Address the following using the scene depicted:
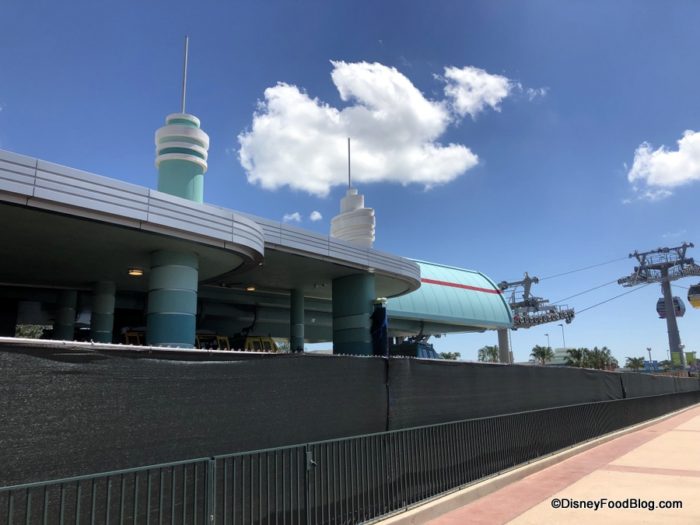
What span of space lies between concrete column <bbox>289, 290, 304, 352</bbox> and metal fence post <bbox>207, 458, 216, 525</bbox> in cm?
1558

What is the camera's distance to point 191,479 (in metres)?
4.79

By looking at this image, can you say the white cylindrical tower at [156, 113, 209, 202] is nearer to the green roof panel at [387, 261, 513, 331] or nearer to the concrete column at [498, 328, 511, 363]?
the green roof panel at [387, 261, 513, 331]

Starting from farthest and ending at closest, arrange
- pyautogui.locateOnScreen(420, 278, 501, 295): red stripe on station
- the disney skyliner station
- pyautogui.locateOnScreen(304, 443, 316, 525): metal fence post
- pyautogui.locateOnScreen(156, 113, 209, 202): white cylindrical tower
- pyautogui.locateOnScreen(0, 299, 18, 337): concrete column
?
1. pyautogui.locateOnScreen(420, 278, 501, 295): red stripe on station
2. pyautogui.locateOnScreen(0, 299, 18, 337): concrete column
3. pyautogui.locateOnScreen(156, 113, 209, 202): white cylindrical tower
4. the disney skyliner station
5. pyautogui.locateOnScreen(304, 443, 316, 525): metal fence post

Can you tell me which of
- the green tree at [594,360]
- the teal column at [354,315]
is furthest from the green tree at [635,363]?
the teal column at [354,315]

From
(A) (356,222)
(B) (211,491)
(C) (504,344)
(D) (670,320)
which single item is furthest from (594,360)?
(B) (211,491)

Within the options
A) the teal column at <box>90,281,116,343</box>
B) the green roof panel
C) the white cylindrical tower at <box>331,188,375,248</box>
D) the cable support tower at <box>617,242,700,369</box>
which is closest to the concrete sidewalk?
the white cylindrical tower at <box>331,188,375,248</box>

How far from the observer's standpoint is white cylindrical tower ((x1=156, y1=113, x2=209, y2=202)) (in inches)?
599

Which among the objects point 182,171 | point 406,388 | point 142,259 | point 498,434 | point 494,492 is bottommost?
point 494,492

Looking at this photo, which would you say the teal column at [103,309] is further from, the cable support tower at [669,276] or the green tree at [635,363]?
the green tree at [635,363]

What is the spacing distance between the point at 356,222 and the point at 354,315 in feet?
19.6

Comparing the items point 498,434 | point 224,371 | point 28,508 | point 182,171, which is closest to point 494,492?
point 498,434

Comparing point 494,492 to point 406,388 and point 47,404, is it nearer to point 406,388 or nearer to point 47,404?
point 406,388

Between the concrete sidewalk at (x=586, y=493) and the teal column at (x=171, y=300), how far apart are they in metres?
7.14

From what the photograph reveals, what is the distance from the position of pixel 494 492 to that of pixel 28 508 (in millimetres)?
7315
